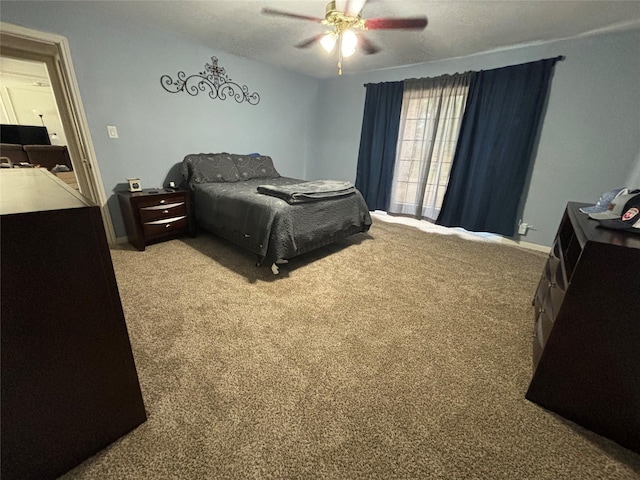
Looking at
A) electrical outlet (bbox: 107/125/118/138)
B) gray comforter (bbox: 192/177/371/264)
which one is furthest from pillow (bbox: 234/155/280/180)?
electrical outlet (bbox: 107/125/118/138)

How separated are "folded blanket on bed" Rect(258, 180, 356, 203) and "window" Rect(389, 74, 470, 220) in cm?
158

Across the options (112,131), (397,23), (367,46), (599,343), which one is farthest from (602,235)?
(112,131)

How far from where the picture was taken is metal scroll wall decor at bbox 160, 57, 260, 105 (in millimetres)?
2904

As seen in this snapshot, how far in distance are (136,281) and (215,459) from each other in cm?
168

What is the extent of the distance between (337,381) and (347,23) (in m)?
2.38

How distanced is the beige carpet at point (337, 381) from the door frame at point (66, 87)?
1.10 metres

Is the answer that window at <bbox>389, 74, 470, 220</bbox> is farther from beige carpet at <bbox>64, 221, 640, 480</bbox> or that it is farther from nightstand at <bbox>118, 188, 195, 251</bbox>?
nightstand at <bbox>118, 188, 195, 251</bbox>

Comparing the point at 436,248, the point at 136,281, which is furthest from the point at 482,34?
the point at 136,281

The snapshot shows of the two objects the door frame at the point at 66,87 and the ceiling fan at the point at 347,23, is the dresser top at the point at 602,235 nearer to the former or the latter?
the ceiling fan at the point at 347,23

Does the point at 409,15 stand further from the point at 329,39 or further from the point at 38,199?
the point at 38,199

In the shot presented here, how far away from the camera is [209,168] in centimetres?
311

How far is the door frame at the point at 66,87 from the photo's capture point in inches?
81.9

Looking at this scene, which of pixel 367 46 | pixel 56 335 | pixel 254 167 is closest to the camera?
pixel 56 335

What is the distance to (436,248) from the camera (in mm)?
2959
